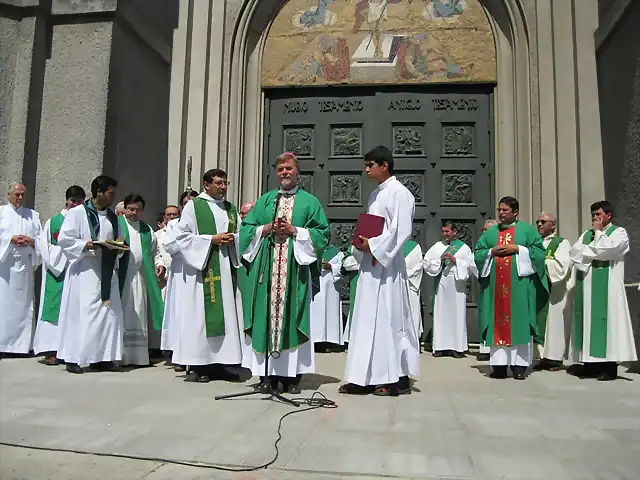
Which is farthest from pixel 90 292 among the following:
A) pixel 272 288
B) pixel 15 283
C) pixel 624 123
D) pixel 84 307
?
pixel 624 123

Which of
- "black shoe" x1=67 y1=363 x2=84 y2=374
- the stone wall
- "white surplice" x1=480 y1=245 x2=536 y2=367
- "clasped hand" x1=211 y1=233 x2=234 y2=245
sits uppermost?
the stone wall

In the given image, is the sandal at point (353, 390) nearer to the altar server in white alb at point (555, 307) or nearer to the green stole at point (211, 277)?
the green stole at point (211, 277)

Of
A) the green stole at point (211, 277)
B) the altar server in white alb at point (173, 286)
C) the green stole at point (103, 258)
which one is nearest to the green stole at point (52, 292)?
the green stole at point (103, 258)

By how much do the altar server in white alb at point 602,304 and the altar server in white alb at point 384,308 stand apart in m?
2.40

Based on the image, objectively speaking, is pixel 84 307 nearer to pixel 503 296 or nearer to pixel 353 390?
pixel 353 390

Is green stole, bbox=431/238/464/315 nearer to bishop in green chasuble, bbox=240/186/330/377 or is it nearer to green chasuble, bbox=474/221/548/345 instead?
green chasuble, bbox=474/221/548/345

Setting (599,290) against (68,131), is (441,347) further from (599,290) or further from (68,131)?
(68,131)

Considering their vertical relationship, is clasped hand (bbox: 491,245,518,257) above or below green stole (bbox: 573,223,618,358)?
above

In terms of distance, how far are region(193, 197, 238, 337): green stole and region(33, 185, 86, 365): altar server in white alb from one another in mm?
1891

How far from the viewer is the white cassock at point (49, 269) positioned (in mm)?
6781

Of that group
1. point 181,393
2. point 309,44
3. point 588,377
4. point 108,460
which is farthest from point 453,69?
point 108,460

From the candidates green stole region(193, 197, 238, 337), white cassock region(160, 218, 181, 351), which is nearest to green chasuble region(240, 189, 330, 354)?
green stole region(193, 197, 238, 337)

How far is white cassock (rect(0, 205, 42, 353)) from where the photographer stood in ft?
23.4

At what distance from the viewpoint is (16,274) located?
7238 mm
